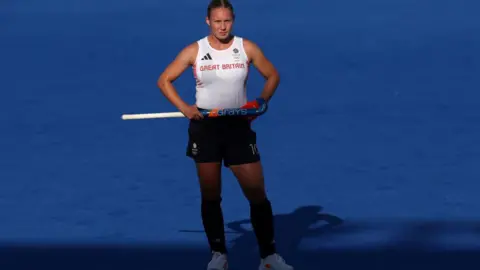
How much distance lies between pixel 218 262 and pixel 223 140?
0.87 meters

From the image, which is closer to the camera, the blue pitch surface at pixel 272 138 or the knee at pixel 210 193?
the knee at pixel 210 193

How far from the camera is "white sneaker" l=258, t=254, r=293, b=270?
809 cm

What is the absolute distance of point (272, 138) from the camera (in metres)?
11.6

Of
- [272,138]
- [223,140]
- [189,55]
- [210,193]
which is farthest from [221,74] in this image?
[272,138]

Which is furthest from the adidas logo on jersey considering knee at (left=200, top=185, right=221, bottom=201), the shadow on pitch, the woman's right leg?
the shadow on pitch

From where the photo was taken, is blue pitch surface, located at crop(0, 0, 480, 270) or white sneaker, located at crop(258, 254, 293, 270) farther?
blue pitch surface, located at crop(0, 0, 480, 270)

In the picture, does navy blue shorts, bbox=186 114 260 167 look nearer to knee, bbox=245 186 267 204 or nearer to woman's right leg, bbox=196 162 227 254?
woman's right leg, bbox=196 162 227 254

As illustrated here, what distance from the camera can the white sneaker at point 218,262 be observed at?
8094mm

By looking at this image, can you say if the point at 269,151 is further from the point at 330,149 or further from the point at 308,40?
the point at 308,40

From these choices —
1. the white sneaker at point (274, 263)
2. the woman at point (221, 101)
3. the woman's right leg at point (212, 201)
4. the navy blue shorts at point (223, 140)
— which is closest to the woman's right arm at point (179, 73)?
the woman at point (221, 101)

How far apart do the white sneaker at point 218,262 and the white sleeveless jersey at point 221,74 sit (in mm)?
1050

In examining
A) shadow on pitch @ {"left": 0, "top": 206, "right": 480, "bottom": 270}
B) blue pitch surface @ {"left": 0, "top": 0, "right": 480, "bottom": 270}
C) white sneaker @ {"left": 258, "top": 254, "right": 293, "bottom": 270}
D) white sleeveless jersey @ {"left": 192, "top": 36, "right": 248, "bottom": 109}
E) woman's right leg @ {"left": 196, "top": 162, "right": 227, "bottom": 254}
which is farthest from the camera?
blue pitch surface @ {"left": 0, "top": 0, "right": 480, "bottom": 270}

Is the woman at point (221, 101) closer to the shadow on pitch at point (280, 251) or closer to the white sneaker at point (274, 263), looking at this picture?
the white sneaker at point (274, 263)

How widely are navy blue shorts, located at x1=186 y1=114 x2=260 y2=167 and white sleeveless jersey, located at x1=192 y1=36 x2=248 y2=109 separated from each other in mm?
112
